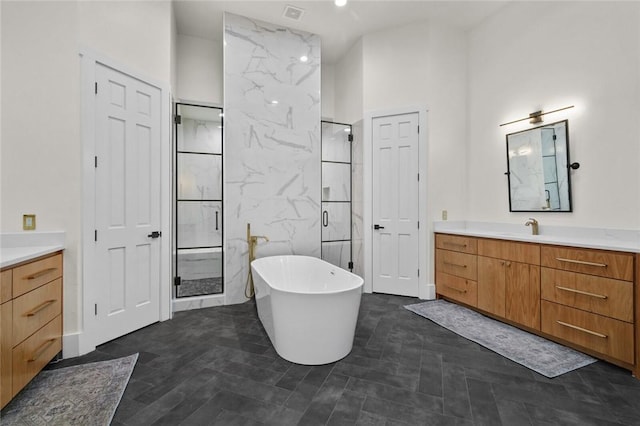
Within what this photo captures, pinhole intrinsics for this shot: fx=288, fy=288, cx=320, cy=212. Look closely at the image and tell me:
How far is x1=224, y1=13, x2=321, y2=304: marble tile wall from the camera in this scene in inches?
136

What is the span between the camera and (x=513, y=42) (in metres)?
3.26

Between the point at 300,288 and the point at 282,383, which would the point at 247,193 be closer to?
the point at 300,288

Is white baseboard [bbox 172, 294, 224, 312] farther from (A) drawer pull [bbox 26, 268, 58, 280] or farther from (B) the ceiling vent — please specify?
(B) the ceiling vent

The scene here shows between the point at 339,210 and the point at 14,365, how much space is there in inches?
134

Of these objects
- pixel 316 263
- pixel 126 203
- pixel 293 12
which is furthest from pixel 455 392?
pixel 293 12

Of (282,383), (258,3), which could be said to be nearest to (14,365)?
(282,383)

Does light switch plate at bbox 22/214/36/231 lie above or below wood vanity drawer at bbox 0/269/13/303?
above

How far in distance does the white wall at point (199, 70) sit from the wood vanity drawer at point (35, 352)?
9.44ft

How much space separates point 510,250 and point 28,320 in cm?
374

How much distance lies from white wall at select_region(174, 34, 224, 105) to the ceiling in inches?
4.6

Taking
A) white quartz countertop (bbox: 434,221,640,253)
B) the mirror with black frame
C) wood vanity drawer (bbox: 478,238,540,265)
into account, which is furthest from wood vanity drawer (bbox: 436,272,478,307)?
the mirror with black frame

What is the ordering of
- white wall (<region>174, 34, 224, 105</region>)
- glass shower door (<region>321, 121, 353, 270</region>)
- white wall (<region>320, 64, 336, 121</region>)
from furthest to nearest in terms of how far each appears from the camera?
white wall (<region>320, 64, 336, 121</region>) < glass shower door (<region>321, 121, 353, 270</region>) < white wall (<region>174, 34, 224, 105</region>)

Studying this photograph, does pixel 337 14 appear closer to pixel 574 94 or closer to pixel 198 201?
pixel 574 94

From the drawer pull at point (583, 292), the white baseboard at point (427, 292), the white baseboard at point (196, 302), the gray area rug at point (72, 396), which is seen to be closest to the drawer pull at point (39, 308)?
the gray area rug at point (72, 396)
